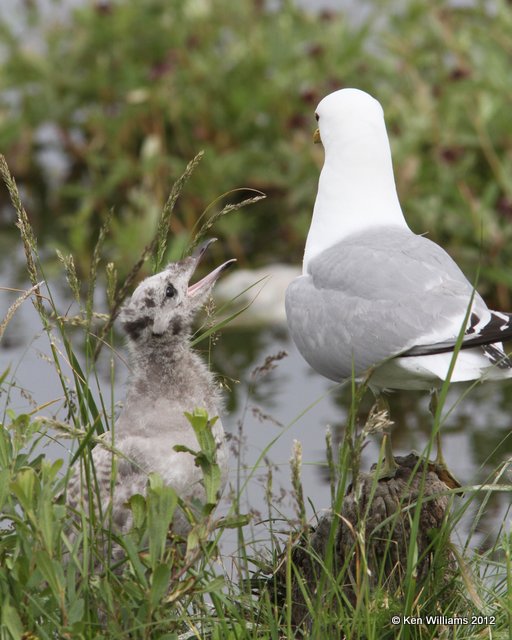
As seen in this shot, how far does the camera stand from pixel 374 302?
3260 mm

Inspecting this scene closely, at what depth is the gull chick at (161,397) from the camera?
301cm

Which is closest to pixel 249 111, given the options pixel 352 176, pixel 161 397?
pixel 352 176

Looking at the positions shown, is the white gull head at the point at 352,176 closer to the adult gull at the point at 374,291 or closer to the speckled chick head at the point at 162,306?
the adult gull at the point at 374,291

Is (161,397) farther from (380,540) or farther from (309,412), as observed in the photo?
(309,412)

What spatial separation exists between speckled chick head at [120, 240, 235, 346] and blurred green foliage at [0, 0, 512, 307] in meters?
3.60

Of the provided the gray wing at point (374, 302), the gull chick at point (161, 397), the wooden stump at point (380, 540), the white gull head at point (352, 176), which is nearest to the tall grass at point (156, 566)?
the wooden stump at point (380, 540)

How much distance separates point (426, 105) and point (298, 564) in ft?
14.9

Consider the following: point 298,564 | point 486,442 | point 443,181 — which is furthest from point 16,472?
point 443,181

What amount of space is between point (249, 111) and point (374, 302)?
4.77 m

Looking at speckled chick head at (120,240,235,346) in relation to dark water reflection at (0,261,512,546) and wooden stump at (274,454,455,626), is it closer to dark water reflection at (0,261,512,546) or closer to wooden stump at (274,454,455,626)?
wooden stump at (274,454,455,626)

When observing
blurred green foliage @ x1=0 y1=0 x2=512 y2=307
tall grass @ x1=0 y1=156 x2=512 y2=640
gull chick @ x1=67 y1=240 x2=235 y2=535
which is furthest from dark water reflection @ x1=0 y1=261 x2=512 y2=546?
tall grass @ x1=0 y1=156 x2=512 y2=640

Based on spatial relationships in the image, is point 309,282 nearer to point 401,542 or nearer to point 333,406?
point 401,542

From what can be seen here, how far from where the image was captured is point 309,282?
3.45m

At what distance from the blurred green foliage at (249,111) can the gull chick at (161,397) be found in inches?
141
